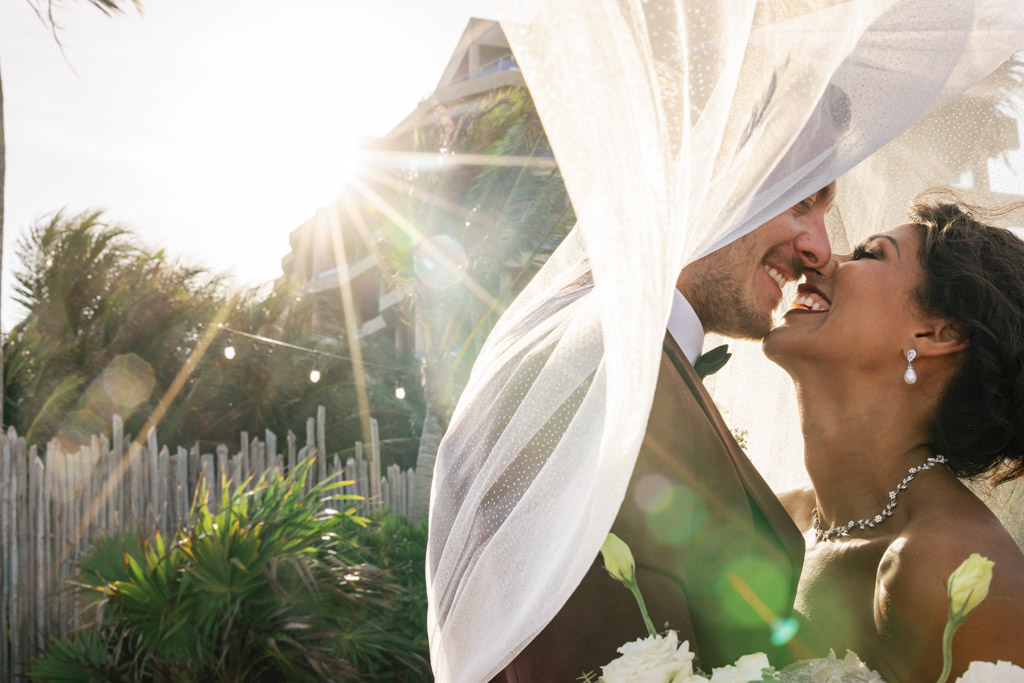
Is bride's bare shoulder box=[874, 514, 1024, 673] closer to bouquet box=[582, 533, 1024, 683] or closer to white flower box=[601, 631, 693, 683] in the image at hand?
bouquet box=[582, 533, 1024, 683]

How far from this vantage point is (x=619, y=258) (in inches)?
60.1

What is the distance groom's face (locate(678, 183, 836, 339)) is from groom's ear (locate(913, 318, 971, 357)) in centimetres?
39

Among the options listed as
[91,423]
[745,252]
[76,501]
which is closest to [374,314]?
[91,423]

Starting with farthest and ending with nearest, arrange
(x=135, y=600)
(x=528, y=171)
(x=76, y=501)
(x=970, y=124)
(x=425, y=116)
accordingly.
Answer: (x=425, y=116) < (x=528, y=171) < (x=76, y=501) < (x=135, y=600) < (x=970, y=124)

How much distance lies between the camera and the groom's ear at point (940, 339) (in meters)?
2.54

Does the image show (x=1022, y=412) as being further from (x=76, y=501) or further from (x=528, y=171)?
(x=528, y=171)

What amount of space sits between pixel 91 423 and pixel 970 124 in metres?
14.9

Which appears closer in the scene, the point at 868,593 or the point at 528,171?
the point at 868,593

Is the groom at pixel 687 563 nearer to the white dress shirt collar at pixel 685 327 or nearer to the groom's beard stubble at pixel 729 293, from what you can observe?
the white dress shirt collar at pixel 685 327

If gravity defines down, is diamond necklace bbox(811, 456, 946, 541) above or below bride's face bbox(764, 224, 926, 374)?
below

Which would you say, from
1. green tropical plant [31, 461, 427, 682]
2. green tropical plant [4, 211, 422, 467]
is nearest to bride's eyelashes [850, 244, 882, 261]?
green tropical plant [31, 461, 427, 682]

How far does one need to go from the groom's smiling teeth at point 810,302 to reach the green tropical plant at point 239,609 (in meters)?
3.54

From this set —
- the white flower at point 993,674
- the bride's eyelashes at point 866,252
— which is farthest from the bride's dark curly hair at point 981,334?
the white flower at point 993,674

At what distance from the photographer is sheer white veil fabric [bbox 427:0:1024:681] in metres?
1.52
